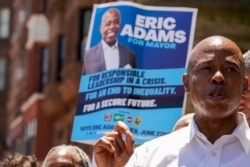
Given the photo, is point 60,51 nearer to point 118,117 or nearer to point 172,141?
point 118,117

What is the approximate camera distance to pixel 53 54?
1198 inches

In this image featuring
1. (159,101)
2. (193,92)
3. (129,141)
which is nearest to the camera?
(193,92)

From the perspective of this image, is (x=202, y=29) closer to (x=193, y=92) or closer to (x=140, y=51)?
(x=140, y=51)

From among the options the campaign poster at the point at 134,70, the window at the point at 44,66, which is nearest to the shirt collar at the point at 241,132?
the campaign poster at the point at 134,70

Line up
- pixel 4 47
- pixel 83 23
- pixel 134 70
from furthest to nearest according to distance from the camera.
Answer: pixel 4 47, pixel 83 23, pixel 134 70

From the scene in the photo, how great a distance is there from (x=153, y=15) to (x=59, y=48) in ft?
75.6

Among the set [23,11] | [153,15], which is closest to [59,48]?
[23,11]

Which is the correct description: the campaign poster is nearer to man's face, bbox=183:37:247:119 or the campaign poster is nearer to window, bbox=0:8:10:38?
man's face, bbox=183:37:247:119

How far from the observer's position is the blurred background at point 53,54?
1667 cm

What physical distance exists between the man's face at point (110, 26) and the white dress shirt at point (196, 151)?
139 inches

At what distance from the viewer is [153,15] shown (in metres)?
7.12

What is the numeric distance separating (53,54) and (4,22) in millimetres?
21558

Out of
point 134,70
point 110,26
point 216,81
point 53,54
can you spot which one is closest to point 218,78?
point 216,81

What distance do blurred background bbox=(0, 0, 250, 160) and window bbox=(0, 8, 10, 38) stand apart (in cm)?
674
